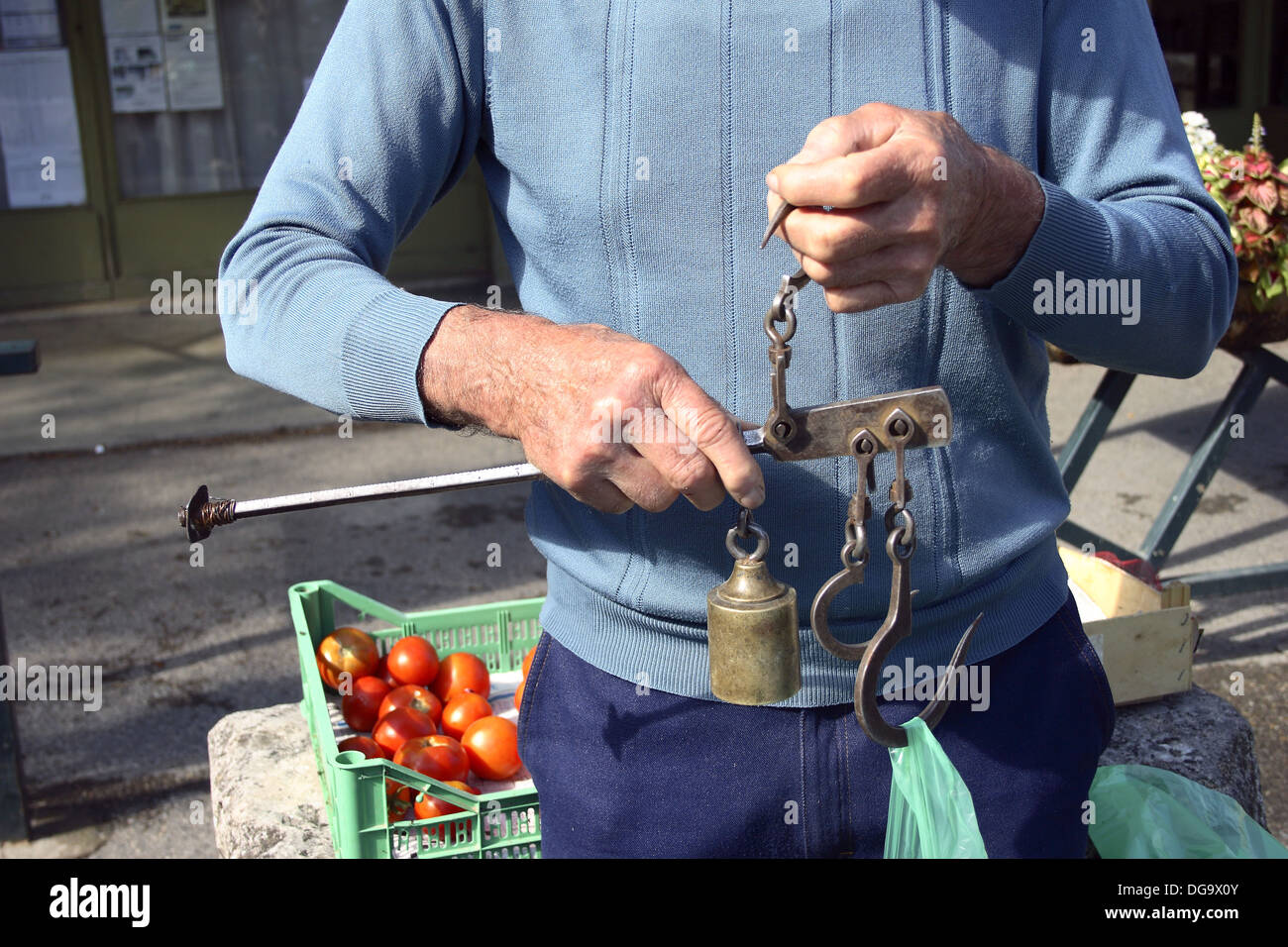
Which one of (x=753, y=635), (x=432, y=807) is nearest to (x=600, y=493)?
(x=753, y=635)

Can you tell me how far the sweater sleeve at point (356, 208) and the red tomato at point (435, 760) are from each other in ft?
3.97

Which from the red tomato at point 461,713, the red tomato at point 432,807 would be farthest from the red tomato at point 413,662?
the red tomato at point 432,807

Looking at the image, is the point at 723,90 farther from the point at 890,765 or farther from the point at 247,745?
the point at 247,745

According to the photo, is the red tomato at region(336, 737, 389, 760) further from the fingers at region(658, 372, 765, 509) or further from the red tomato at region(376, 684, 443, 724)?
the fingers at region(658, 372, 765, 509)

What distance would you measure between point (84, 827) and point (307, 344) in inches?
106

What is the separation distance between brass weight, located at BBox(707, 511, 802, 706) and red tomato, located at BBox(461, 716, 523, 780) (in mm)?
1382

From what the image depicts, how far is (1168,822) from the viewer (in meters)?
2.19

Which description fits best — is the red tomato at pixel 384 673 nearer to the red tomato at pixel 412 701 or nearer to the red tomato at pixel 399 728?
the red tomato at pixel 412 701

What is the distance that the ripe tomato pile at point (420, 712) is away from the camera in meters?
2.48

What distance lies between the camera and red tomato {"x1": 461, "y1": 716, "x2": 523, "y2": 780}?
8.56 ft

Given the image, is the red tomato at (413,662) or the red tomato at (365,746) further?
the red tomato at (413,662)

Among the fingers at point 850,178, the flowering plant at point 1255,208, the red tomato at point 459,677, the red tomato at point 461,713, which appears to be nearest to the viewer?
the fingers at point 850,178

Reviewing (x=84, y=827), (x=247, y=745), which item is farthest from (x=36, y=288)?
(x=247, y=745)

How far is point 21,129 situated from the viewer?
9.09m
